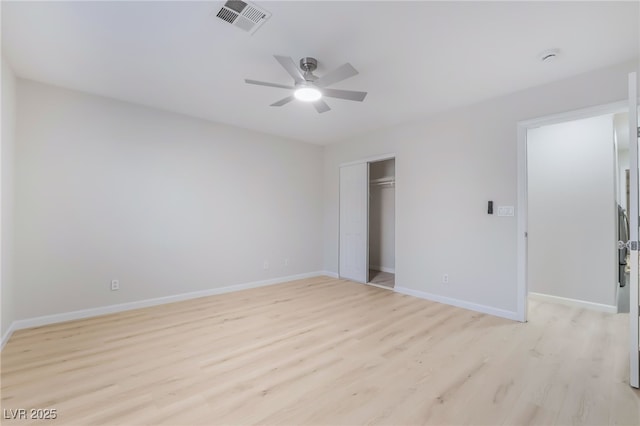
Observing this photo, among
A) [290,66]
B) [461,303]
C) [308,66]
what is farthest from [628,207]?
[290,66]

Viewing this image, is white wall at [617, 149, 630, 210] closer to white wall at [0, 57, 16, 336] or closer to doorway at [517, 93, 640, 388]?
doorway at [517, 93, 640, 388]

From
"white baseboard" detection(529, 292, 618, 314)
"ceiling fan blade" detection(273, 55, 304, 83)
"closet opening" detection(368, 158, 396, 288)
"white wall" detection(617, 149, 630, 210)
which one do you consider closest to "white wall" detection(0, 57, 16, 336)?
"ceiling fan blade" detection(273, 55, 304, 83)

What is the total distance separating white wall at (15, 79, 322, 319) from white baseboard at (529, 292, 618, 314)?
4155 millimetres

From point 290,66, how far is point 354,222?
353cm

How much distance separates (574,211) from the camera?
394cm

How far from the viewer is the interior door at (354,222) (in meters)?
5.22

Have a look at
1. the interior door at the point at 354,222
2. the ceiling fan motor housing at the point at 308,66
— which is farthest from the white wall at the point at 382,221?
the ceiling fan motor housing at the point at 308,66

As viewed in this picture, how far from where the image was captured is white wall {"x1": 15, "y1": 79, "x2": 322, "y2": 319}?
315cm

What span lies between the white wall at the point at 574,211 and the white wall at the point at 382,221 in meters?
2.48

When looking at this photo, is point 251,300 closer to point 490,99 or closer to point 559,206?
point 490,99

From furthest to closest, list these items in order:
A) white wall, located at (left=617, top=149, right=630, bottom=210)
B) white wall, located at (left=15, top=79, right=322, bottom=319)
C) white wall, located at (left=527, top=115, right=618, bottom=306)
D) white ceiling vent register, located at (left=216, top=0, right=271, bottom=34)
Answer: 1. white wall, located at (left=617, top=149, right=630, bottom=210)
2. white wall, located at (left=527, top=115, right=618, bottom=306)
3. white wall, located at (left=15, top=79, right=322, bottom=319)
4. white ceiling vent register, located at (left=216, top=0, right=271, bottom=34)

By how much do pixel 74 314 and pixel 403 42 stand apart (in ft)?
15.1

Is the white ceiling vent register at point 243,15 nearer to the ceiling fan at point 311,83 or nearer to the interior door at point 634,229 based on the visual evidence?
the ceiling fan at point 311,83

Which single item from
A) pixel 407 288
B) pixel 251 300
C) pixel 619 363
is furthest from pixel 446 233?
pixel 251 300
